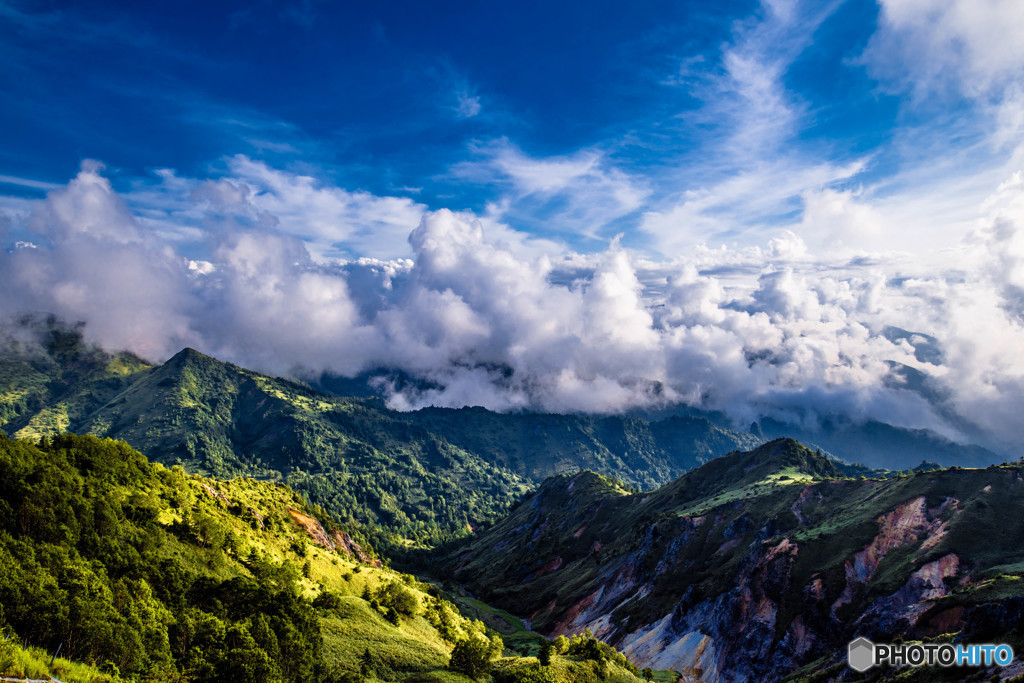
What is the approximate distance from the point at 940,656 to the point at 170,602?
10728cm

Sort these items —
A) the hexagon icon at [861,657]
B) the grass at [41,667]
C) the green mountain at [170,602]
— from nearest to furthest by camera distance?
1. the grass at [41,667]
2. the green mountain at [170,602]
3. the hexagon icon at [861,657]

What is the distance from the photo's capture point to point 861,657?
9562 centimetres

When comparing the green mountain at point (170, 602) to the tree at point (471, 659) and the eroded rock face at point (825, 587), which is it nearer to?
the tree at point (471, 659)

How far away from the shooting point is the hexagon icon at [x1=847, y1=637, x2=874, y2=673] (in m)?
89.4

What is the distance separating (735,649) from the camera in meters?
147

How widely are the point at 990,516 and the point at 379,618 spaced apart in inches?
6429

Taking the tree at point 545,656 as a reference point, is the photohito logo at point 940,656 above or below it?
Result: above

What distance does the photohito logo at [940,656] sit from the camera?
6538 cm

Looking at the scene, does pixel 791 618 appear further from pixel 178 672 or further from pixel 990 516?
pixel 178 672

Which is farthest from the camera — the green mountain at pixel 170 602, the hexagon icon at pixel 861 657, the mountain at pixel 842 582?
the mountain at pixel 842 582

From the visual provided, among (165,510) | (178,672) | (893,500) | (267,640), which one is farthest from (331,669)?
(893,500)

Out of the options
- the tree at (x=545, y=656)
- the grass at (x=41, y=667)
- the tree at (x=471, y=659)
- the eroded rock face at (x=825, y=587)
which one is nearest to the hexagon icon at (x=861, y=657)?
the eroded rock face at (x=825, y=587)

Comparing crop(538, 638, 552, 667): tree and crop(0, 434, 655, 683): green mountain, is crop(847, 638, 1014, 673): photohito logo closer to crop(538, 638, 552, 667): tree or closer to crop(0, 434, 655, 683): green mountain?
crop(0, 434, 655, 683): green mountain

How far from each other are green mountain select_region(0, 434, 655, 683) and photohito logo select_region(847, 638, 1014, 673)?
143 ft
